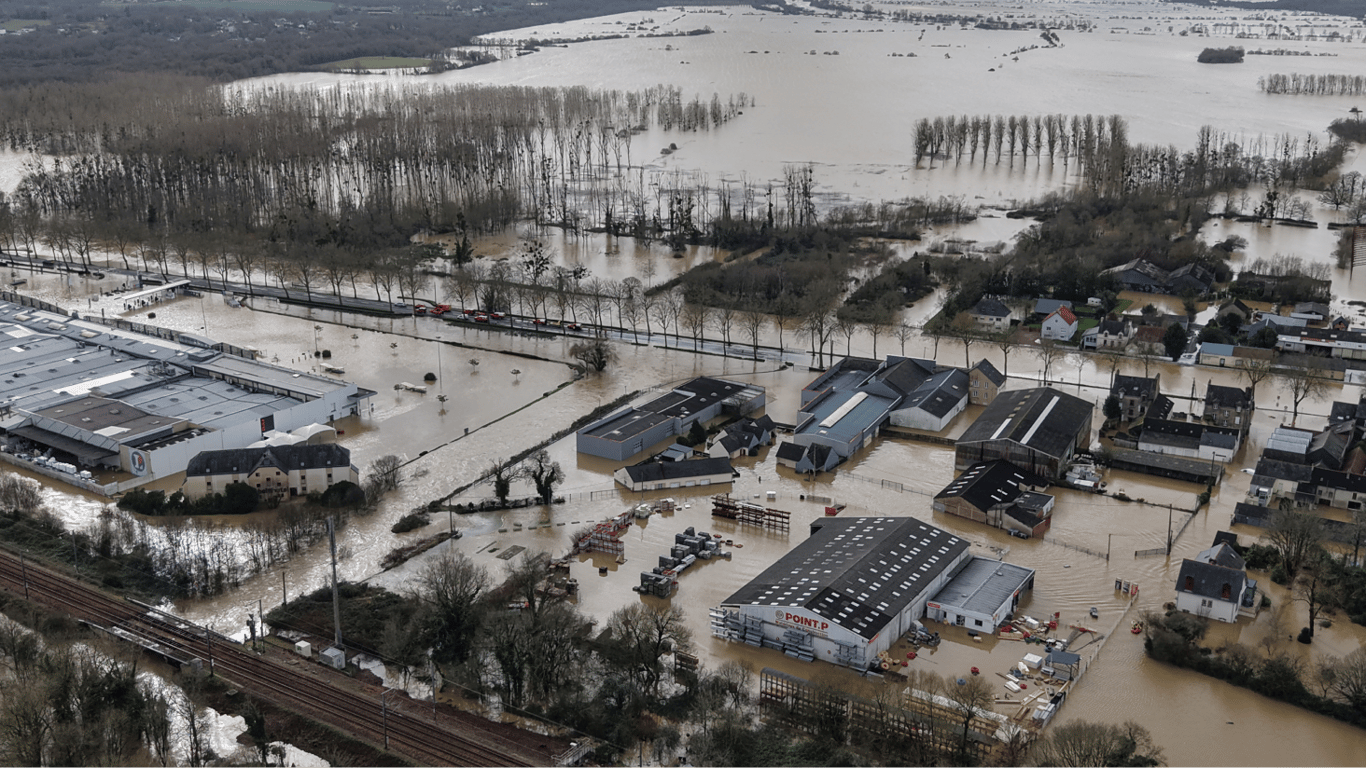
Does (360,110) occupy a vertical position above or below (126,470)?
above

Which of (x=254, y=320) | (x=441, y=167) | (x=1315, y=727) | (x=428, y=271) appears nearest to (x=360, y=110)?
(x=441, y=167)

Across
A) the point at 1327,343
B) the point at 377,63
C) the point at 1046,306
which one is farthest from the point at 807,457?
the point at 377,63

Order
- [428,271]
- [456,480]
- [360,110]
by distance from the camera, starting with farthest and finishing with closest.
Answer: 1. [360,110]
2. [428,271]
3. [456,480]

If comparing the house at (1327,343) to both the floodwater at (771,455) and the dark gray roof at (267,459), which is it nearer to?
the floodwater at (771,455)

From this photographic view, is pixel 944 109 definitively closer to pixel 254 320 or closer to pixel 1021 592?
pixel 254 320

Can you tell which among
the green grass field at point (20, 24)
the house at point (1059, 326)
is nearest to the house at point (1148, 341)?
the house at point (1059, 326)

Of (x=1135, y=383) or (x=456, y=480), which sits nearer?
(x=456, y=480)

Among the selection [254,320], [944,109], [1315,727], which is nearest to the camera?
[1315,727]

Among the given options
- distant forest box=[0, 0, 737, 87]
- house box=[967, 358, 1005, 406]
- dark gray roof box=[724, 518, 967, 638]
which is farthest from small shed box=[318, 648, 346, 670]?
distant forest box=[0, 0, 737, 87]
